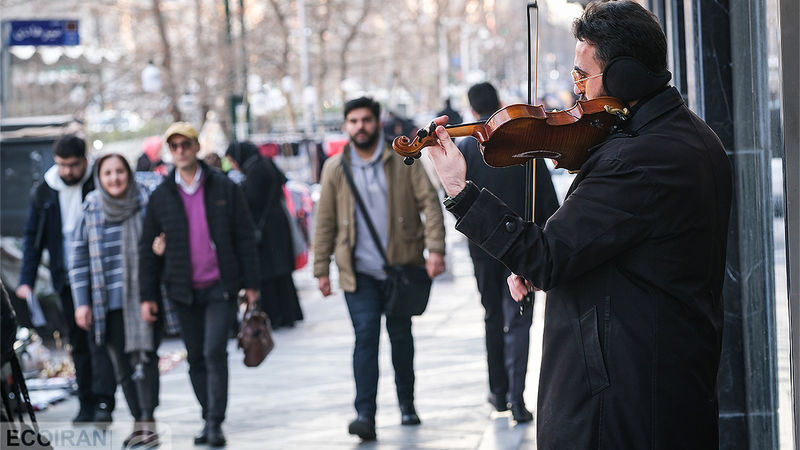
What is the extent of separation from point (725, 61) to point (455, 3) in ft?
253

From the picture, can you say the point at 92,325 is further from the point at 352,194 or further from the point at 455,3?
the point at 455,3

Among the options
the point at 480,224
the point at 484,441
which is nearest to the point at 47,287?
the point at 484,441

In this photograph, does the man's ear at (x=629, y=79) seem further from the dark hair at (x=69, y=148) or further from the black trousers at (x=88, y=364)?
the dark hair at (x=69, y=148)

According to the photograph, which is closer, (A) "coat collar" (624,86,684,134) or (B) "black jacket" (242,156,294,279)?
(A) "coat collar" (624,86,684,134)

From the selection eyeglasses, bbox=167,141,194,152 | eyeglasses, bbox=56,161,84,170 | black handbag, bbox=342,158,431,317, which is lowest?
black handbag, bbox=342,158,431,317

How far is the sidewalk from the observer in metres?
7.30

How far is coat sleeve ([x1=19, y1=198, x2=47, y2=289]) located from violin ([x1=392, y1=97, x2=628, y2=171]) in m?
5.63

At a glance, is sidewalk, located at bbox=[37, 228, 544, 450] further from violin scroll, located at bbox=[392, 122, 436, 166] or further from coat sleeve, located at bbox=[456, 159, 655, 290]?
coat sleeve, located at bbox=[456, 159, 655, 290]

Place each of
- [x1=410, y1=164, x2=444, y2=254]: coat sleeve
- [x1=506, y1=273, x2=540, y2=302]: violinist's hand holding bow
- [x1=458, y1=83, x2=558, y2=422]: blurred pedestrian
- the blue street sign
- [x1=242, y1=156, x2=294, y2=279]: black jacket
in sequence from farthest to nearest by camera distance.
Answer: the blue street sign < [x1=242, y1=156, x2=294, y2=279]: black jacket < [x1=410, y1=164, x2=444, y2=254]: coat sleeve < [x1=458, y1=83, x2=558, y2=422]: blurred pedestrian < [x1=506, y1=273, x2=540, y2=302]: violinist's hand holding bow

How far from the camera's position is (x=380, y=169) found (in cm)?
742

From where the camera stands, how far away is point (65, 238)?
8.16m

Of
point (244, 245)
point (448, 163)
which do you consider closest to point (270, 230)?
point (244, 245)

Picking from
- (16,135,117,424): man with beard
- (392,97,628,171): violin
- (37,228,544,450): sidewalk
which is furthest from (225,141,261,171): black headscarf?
(392,97,628,171): violin

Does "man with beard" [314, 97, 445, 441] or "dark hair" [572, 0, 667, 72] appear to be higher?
"dark hair" [572, 0, 667, 72]
